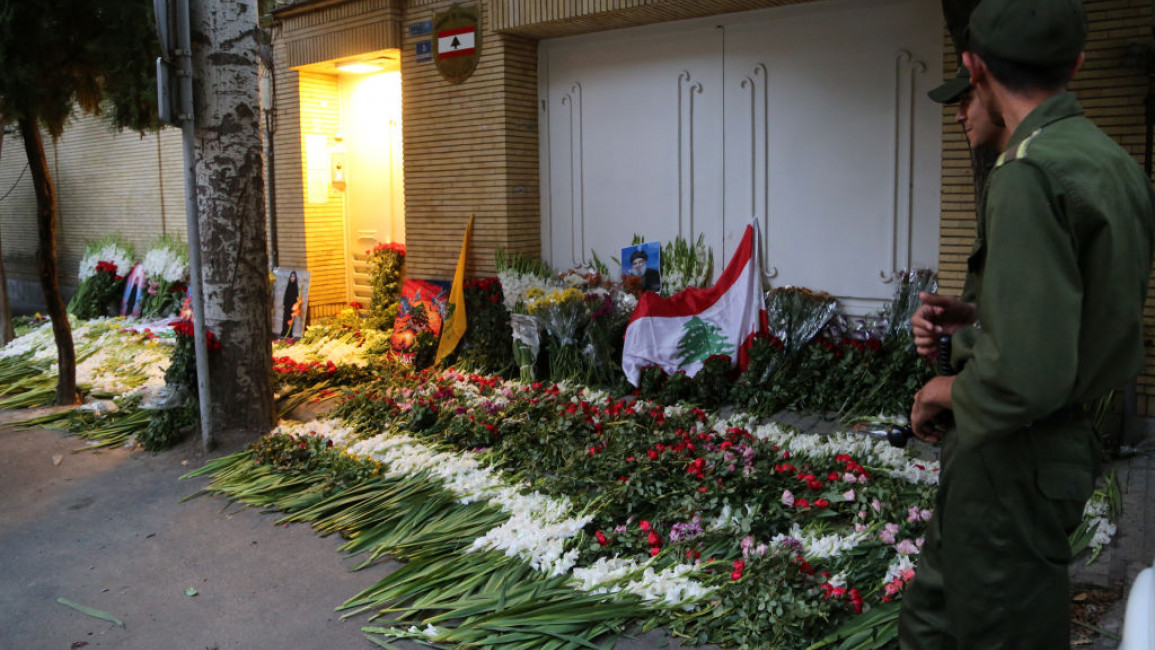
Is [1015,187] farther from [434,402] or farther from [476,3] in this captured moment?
[476,3]

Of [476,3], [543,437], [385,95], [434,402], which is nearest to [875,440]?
[543,437]

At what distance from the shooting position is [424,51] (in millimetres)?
9844

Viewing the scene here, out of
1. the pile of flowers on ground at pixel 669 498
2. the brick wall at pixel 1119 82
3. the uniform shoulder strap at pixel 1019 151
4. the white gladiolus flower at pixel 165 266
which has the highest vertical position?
the brick wall at pixel 1119 82

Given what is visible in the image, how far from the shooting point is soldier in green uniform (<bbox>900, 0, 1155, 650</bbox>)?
1.85 metres

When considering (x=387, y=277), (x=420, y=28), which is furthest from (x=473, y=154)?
(x=387, y=277)

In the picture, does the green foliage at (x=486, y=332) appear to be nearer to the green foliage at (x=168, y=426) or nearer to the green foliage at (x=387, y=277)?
the green foliage at (x=387, y=277)

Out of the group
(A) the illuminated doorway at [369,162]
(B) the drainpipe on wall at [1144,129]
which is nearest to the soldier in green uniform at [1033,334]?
(B) the drainpipe on wall at [1144,129]

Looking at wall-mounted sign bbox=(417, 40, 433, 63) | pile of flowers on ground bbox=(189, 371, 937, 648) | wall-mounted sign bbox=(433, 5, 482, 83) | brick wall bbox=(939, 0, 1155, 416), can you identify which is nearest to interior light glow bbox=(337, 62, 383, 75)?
wall-mounted sign bbox=(417, 40, 433, 63)

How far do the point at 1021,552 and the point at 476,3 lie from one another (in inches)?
332

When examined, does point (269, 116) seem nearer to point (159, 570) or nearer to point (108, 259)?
point (108, 259)

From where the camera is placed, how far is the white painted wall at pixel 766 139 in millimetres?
7223

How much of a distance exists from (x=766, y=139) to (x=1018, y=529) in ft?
21.0

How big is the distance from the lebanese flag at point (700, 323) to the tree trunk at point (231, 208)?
119 inches

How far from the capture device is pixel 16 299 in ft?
56.2
